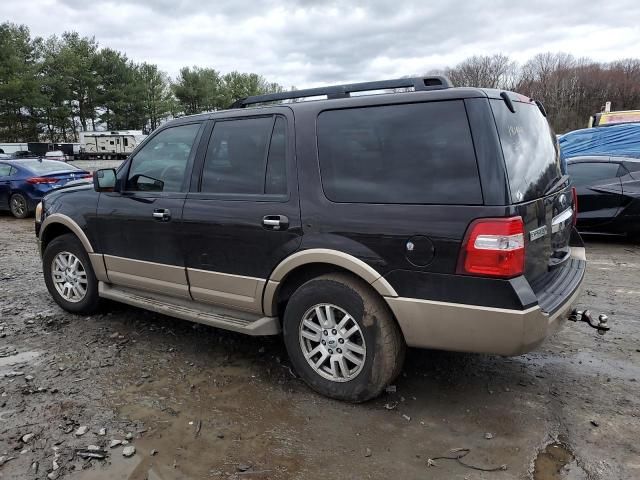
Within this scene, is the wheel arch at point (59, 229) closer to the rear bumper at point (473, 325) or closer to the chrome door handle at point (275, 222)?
the chrome door handle at point (275, 222)

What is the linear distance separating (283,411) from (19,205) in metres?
11.5

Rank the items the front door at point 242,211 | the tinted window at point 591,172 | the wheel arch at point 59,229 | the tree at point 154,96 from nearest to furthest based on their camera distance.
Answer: the front door at point 242,211 → the wheel arch at point 59,229 → the tinted window at point 591,172 → the tree at point 154,96

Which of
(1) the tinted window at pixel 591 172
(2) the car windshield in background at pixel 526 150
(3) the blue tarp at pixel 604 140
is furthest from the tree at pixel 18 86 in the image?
(2) the car windshield in background at pixel 526 150

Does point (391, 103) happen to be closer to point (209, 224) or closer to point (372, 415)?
point (209, 224)

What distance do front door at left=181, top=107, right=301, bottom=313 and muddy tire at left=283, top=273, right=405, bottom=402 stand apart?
0.34 m

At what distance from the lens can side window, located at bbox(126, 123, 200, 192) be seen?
13.1 ft

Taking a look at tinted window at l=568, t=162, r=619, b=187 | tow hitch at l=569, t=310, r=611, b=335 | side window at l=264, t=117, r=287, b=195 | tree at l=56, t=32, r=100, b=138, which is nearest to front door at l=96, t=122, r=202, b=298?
side window at l=264, t=117, r=287, b=195

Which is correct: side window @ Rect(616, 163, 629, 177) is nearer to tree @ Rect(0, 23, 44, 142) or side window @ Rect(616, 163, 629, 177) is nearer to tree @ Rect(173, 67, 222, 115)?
tree @ Rect(0, 23, 44, 142)

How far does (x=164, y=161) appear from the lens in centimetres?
412

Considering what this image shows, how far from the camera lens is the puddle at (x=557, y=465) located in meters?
2.53

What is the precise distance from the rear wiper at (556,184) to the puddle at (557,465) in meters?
1.47

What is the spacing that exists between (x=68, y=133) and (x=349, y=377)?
59.8 meters

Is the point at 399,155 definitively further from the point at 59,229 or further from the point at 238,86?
the point at 238,86

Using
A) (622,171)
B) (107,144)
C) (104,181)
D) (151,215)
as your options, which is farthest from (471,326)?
(107,144)
